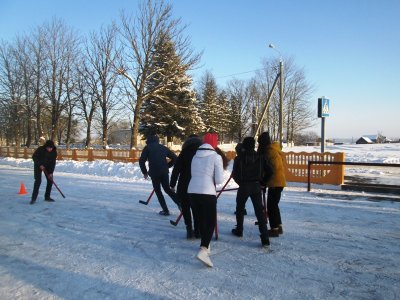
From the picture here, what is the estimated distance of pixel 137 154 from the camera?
19.4 m

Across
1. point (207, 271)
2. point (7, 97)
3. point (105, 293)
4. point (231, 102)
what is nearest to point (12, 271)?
point (105, 293)

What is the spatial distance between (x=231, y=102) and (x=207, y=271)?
180 ft

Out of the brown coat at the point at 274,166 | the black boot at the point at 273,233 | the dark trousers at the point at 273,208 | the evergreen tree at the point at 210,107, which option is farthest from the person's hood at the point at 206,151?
the evergreen tree at the point at 210,107

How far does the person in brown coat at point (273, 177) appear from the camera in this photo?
549 cm

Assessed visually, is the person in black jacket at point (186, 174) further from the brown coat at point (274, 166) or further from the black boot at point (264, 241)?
the brown coat at point (274, 166)

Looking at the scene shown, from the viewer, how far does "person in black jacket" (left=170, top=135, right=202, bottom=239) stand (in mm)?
5289

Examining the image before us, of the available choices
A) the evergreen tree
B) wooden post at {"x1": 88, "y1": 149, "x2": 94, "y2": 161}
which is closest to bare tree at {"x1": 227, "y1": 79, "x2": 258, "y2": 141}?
the evergreen tree

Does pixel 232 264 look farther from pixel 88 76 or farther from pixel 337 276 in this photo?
pixel 88 76

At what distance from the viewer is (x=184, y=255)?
4.65 m

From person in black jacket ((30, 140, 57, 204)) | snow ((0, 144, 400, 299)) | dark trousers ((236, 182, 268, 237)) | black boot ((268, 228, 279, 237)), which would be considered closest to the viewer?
snow ((0, 144, 400, 299))

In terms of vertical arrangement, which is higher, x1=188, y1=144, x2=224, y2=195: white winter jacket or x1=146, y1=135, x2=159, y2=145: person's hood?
x1=146, y1=135, x2=159, y2=145: person's hood

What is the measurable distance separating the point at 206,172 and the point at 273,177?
160 centimetres

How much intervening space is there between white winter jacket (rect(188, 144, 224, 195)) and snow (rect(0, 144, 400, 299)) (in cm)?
99

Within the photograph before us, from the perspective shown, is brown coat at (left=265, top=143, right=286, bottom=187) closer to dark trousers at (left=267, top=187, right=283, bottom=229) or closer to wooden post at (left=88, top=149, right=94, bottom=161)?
dark trousers at (left=267, top=187, right=283, bottom=229)
